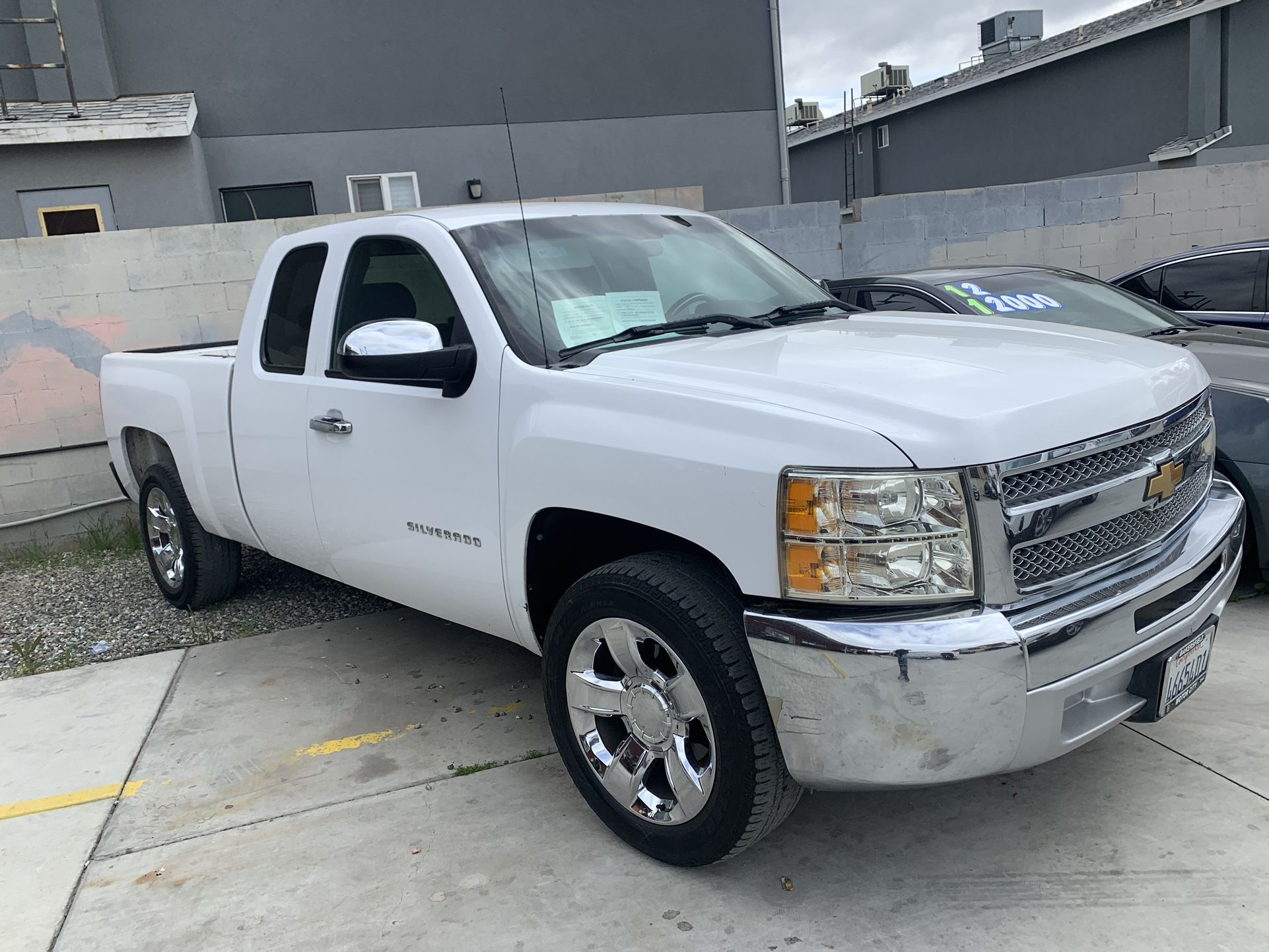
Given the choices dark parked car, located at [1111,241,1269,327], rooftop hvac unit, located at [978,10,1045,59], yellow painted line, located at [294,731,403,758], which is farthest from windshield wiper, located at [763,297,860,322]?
rooftop hvac unit, located at [978,10,1045,59]

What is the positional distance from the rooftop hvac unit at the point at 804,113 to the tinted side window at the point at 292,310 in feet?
101

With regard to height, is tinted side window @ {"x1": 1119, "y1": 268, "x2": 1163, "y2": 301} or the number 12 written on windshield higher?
the number 12 written on windshield

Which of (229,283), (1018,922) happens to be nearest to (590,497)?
(1018,922)

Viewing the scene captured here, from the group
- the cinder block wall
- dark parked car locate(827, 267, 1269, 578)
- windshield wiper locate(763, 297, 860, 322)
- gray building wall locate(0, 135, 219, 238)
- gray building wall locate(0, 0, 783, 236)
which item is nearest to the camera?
windshield wiper locate(763, 297, 860, 322)

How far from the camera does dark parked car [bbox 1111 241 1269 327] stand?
6.88m

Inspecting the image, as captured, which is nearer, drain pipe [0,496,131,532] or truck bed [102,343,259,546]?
truck bed [102,343,259,546]

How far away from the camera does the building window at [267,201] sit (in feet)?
39.5

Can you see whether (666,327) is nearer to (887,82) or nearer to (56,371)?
(56,371)

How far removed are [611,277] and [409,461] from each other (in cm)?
98

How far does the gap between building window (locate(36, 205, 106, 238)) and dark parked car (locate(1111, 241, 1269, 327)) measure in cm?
979

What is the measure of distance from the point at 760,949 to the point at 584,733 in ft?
2.69

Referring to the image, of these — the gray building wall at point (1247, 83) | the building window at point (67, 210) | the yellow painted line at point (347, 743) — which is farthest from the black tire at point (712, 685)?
the gray building wall at point (1247, 83)

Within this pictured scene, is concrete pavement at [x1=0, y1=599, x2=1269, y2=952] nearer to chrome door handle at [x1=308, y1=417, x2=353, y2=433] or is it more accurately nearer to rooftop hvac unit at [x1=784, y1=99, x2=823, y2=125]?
chrome door handle at [x1=308, y1=417, x2=353, y2=433]

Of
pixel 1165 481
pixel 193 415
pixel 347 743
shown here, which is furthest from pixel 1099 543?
pixel 193 415
